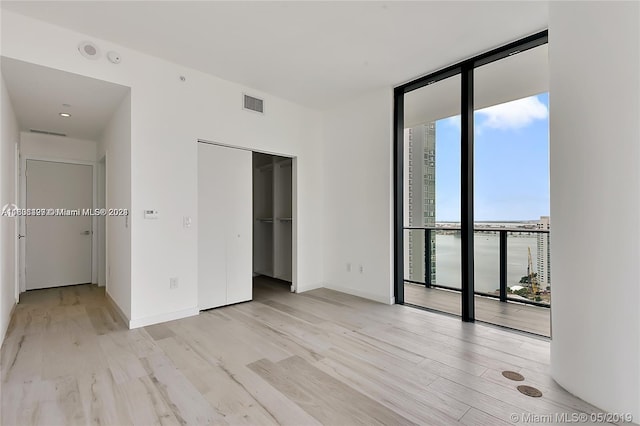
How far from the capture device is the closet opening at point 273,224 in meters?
5.32

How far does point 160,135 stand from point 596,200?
389 cm

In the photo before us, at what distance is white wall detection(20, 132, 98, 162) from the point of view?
189 inches

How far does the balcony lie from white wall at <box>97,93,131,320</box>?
358 cm

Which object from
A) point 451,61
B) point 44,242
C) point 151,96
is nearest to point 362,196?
point 451,61

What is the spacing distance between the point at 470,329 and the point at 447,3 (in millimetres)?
3051

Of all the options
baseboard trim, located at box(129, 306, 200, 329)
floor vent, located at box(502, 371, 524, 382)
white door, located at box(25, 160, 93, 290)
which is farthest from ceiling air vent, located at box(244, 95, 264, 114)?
floor vent, located at box(502, 371, 524, 382)

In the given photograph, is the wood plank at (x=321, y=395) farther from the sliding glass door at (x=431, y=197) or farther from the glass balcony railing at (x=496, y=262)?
the glass balcony railing at (x=496, y=262)

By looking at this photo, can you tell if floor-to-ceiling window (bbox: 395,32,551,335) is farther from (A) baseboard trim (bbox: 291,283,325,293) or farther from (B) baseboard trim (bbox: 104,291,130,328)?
(B) baseboard trim (bbox: 104,291,130,328)

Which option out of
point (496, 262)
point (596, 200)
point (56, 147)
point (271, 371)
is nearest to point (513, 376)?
point (596, 200)

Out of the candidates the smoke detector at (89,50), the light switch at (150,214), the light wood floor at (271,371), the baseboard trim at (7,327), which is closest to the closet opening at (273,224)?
the light wood floor at (271,371)

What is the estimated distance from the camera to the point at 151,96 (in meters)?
3.30

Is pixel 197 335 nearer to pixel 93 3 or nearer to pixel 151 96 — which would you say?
pixel 151 96

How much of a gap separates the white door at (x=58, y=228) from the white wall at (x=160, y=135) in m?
2.96

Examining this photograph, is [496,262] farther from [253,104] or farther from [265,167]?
[265,167]
